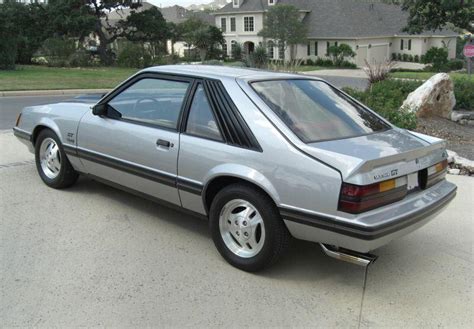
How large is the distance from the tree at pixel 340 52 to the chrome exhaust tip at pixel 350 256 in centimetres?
→ 4989

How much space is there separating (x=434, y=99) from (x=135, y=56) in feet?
84.4

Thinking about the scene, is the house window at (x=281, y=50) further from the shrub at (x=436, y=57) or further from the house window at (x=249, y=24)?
the shrub at (x=436, y=57)

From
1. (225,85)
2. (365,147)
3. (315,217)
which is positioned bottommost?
(315,217)

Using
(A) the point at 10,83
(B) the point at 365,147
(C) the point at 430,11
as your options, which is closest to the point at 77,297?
(B) the point at 365,147

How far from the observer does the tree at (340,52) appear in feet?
167

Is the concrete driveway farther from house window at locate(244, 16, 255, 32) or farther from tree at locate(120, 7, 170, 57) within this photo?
house window at locate(244, 16, 255, 32)

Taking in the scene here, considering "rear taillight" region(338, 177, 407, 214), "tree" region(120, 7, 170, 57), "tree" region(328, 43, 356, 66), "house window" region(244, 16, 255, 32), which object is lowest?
"rear taillight" region(338, 177, 407, 214)

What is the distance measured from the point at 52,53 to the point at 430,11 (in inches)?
882

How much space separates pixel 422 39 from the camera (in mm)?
56156

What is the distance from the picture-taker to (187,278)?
12.2 ft

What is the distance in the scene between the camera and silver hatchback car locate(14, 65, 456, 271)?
3332 millimetres

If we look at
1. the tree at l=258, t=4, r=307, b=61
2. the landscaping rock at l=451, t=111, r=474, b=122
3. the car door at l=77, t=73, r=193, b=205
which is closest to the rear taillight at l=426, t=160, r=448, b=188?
the car door at l=77, t=73, r=193, b=205

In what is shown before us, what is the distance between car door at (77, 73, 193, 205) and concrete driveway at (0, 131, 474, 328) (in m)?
0.46

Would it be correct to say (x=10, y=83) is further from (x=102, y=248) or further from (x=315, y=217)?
(x=315, y=217)
